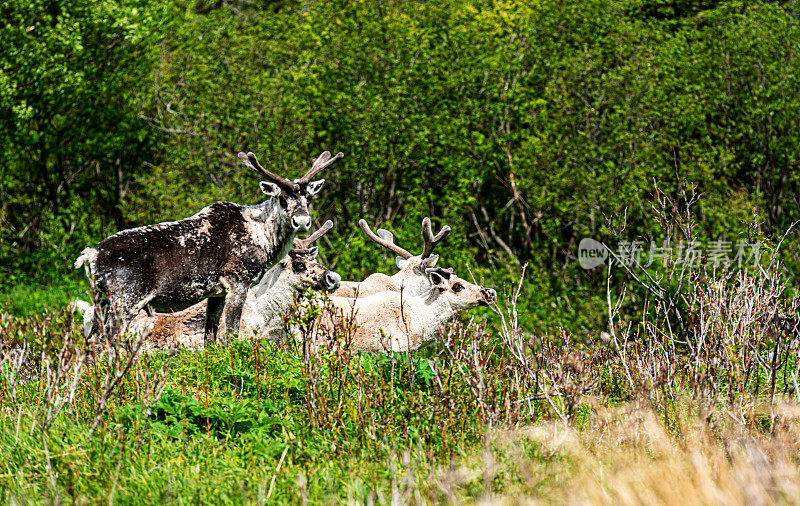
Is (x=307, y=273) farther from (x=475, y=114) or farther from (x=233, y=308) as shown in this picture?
(x=475, y=114)

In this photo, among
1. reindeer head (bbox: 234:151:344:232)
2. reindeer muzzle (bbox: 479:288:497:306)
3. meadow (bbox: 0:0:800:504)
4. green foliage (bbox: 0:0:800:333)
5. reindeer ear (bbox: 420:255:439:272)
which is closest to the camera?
reindeer head (bbox: 234:151:344:232)

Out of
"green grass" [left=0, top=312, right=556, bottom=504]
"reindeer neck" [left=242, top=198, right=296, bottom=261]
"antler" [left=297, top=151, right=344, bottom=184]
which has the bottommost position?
"green grass" [left=0, top=312, right=556, bottom=504]

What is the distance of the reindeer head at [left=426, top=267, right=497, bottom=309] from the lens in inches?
293

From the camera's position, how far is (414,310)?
24.3 ft

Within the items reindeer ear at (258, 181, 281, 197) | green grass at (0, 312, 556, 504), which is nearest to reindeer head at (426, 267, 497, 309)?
reindeer ear at (258, 181, 281, 197)

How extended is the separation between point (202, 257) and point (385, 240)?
138 inches

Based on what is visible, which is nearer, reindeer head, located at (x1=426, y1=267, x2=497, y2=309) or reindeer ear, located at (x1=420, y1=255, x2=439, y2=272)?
reindeer head, located at (x1=426, y1=267, x2=497, y2=309)

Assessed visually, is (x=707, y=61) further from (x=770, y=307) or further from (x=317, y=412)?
(x=317, y=412)

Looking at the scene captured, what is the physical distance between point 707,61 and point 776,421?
1034cm

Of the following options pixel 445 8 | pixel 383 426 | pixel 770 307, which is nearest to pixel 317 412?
pixel 383 426

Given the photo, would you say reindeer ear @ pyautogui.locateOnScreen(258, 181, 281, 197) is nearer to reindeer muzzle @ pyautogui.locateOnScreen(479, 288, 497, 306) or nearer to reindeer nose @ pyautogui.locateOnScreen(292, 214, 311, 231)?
reindeer nose @ pyautogui.locateOnScreen(292, 214, 311, 231)

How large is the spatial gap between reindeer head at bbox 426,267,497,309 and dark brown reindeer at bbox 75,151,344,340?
1.41 metres

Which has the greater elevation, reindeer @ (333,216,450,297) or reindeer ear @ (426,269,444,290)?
reindeer ear @ (426,269,444,290)

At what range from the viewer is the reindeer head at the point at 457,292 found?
744cm
